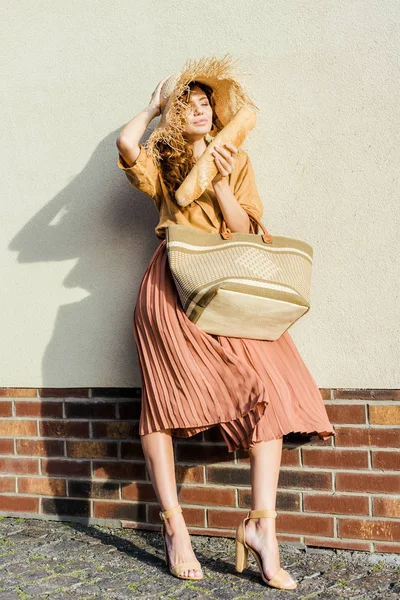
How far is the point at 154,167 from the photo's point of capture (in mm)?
3309

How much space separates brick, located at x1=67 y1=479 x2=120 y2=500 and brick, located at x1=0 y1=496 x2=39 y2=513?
0.71 ft

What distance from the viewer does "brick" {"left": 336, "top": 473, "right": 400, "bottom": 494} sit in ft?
10.2

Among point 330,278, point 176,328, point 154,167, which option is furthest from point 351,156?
point 176,328

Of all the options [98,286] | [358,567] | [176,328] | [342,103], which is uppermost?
[342,103]

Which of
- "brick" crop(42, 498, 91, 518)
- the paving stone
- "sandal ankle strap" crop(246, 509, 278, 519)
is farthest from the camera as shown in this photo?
"brick" crop(42, 498, 91, 518)

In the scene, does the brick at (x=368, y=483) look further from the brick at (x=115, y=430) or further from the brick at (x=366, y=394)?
the brick at (x=115, y=430)

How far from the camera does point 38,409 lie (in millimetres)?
3838

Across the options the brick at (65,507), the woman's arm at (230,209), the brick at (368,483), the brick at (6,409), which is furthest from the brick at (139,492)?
the woman's arm at (230,209)

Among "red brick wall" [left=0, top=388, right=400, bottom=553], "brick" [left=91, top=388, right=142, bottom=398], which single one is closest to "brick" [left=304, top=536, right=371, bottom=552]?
"red brick wall" [left=0, top=388, right=400, bottom=553]

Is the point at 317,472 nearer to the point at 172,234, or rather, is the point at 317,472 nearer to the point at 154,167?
the point at 172,234

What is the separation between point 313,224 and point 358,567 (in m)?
1.38

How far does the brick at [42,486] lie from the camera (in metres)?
3.79

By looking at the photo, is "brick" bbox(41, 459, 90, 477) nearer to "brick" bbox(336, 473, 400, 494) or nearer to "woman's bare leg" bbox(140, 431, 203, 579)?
"woman's bare leg" bbox(140, 431, 203, 579)

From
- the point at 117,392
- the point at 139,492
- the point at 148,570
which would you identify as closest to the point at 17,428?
the point at 117,392
